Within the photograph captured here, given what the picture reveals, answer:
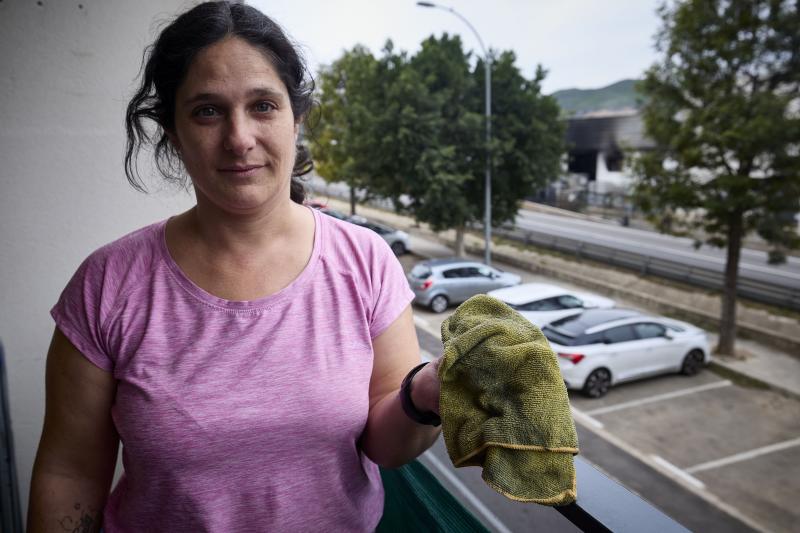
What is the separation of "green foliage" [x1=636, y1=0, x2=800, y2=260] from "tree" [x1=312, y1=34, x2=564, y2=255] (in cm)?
279

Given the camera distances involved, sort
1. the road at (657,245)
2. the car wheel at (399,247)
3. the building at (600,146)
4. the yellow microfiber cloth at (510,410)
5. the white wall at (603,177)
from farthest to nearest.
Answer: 1. the white wall at (603,177)
2. the building at (600,146)
3. the car wheel at (399,247)
4. the road at (657,245)
5. the yellow microfiber cloth at (510,410)

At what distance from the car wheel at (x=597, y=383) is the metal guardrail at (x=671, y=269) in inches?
153

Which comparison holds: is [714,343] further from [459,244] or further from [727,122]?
[459,244]

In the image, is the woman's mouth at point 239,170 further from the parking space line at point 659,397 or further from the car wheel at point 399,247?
the car wheel at point 399,247

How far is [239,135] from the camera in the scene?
72cm

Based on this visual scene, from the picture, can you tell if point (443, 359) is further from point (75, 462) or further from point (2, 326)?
point (2, 326)

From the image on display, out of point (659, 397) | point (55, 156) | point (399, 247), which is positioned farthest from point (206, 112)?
point (399, 247)

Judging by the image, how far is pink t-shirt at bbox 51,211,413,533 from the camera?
28.3 inches

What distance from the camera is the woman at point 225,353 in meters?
0.72

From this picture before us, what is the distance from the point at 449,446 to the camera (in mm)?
592

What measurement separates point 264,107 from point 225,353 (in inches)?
12.2

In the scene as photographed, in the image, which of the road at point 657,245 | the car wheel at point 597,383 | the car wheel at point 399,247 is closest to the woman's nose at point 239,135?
the car wheel at point 597,383

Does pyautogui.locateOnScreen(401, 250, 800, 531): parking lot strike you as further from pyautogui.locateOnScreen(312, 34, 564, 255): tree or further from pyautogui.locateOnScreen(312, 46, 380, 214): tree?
pyautogui.locateOnScreen(312, 46, 380, 214): tree

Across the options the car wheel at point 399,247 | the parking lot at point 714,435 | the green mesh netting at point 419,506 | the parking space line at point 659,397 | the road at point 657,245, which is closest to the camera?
the green mesh netting at point 419,506
